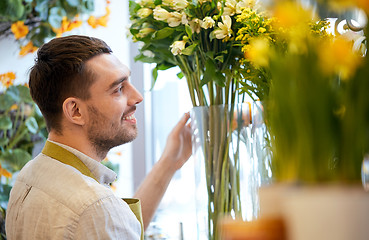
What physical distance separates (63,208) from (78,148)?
0.78 feet

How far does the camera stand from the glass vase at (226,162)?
122 centimetres

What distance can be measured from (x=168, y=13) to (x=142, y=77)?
121cm

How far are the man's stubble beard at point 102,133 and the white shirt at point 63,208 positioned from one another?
0.48 feet

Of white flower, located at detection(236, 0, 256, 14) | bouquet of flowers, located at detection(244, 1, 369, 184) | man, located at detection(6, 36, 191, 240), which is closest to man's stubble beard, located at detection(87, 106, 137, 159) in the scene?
man, located at detection(6, 36, 191, 240)

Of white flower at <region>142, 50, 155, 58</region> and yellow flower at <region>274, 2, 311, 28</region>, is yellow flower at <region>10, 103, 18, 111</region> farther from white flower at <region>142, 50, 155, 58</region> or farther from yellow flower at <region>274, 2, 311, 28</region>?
yellow flower at <region>274, 2, 311, 28</region>

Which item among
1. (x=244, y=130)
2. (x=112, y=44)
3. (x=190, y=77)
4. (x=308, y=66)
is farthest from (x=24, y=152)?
(x=308, y=66)

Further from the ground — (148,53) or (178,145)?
(148,53)

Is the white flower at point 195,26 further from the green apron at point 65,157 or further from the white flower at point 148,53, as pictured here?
the green apron at point 65,157

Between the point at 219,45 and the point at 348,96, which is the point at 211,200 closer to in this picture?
the point at 219,45

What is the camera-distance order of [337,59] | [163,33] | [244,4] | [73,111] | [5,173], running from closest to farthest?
[337,59] → [244,4] → [163,33] → [73,111] → [5,173]

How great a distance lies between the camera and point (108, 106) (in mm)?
1446

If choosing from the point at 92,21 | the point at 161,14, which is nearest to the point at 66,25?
the point at 92,21

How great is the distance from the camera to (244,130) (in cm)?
124

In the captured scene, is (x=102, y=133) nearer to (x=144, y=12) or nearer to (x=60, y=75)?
(x=60, y=75)
